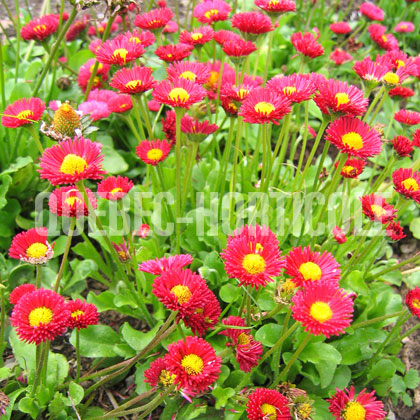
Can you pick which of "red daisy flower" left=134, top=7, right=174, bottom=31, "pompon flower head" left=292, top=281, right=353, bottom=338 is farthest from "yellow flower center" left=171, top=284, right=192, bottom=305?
"red daisy flower" left=134, top=7, right=174, bottom=31

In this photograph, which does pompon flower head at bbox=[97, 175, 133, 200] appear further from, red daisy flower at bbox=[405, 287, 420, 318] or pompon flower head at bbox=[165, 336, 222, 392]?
red daisy flower at bbox=[405, 287, 420, 318]

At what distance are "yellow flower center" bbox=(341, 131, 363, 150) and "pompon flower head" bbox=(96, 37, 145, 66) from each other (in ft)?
2.87

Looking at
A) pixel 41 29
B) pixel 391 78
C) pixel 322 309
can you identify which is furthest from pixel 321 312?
pixel 41 29

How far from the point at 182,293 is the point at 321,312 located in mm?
390

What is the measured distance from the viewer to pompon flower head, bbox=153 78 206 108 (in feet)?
5.18

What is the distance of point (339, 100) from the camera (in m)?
1.55

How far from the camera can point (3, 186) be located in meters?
2.21

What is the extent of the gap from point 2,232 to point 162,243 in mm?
821

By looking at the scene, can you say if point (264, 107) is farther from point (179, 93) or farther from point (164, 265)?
point (164, 265)

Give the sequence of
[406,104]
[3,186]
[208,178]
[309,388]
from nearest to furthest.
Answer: [309,388] < [3,186] < [208,178] < [406,104]

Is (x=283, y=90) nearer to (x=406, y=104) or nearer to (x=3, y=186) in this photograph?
(x=3, y=186)

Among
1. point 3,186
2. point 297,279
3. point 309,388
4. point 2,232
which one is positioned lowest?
point 309,388

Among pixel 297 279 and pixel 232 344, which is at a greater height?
pixel 297 279

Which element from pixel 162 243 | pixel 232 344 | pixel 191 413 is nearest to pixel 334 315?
pixel 232 344
